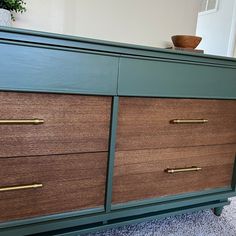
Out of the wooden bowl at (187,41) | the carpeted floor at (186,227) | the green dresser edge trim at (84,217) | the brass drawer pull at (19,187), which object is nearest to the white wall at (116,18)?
the wooden bowl at (187,41)

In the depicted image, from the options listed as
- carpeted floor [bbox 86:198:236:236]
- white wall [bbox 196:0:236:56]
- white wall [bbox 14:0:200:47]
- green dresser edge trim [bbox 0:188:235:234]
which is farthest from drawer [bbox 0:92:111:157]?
white wall [bbox 196:0:236:56]

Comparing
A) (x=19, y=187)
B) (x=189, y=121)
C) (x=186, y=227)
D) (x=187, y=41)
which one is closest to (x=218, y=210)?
(x=186, y=227)

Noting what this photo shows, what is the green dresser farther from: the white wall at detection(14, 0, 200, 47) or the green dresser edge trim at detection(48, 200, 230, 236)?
the white wall at detection(14, 0, 200, 47)

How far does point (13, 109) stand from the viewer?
738 millimetres

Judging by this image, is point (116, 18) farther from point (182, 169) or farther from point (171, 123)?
point (182, 169)

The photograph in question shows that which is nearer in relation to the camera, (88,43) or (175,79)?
(88,43)

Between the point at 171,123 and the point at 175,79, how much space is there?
18 cm

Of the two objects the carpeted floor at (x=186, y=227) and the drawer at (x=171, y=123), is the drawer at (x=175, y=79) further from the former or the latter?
the carpeted floor at (x=186, y=227)

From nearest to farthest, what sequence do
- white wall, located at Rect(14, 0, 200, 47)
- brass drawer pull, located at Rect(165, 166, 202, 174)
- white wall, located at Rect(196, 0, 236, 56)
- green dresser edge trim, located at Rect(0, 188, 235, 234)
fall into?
1. green dresser edge trim, located at Rect(0, 188, 235, 234)
2. brass drawer pull, located at Rect(165, 166, 202, 174)
3. white wall, located at Rect(14, 0, 200, 47)
4. white wall, located at Rect(196, 0, 236, 56)

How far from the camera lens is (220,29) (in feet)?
8.13

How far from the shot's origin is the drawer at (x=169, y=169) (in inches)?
37.8

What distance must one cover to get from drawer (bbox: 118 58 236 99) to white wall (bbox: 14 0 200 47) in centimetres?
56

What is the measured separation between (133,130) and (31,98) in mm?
390

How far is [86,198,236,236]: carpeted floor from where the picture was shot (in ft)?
3.55
